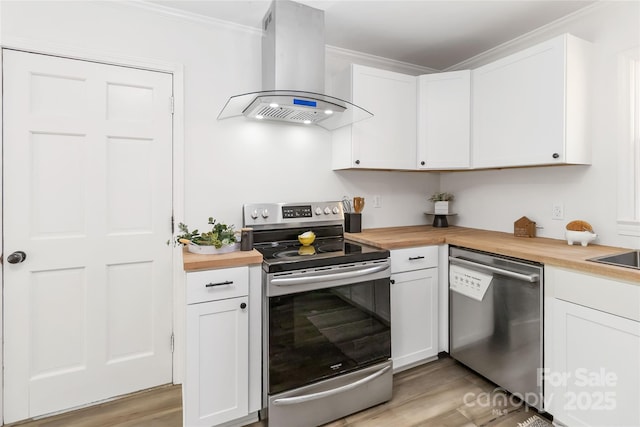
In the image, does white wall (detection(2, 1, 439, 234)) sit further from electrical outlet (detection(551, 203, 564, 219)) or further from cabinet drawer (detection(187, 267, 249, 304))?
electrical outlet (detection(551, 203, 564, 219))

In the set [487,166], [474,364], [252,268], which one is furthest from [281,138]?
[474,364]

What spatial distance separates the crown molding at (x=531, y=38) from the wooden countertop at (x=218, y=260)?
253 centimetres

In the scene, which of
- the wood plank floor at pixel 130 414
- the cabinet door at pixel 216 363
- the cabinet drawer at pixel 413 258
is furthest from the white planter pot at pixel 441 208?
the wood plank floor at pixel 130 414

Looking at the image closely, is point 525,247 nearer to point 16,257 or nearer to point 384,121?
point 384,121

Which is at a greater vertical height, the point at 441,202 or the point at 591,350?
the point at 441,202

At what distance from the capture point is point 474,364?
2.18 metres

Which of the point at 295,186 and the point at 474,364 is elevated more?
the point at 295,186

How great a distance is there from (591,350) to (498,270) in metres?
0.56

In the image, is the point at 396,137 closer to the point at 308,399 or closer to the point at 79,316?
the point at 308,399

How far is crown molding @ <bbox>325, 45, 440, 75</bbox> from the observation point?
8.74 feet

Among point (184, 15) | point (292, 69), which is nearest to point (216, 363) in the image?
point (292, 69)

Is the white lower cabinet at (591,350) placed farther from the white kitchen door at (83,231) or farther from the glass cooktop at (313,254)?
the white kitchen door at (83,231)

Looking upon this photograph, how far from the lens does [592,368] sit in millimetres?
1545

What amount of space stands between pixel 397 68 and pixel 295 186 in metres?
1.52
